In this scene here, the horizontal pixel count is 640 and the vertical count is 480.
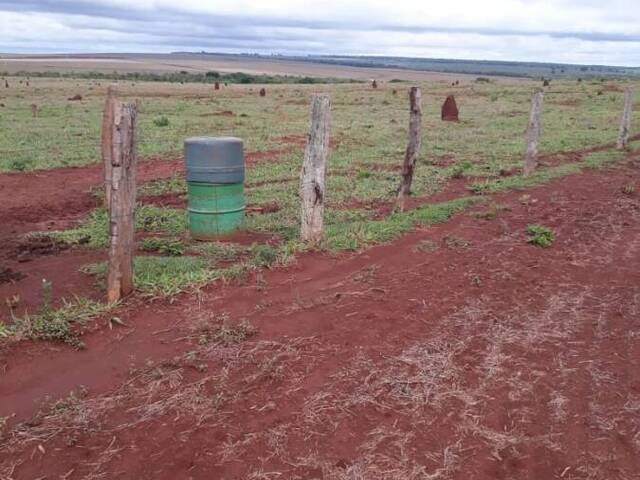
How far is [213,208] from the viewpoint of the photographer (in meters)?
7.24

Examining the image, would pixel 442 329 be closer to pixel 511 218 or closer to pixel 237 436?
pixel 237 436

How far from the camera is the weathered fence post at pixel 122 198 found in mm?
4953

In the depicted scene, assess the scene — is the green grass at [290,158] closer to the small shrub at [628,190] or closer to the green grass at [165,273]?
the green grass at [165,273]

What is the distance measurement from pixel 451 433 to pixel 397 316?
1.54 metres

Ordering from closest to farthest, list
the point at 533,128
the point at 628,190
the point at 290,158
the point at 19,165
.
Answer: the point at 628,190 < the point at 533,128 < the point at 19,165 < the point at 290,158

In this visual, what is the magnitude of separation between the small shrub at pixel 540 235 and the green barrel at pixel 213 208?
331 centimetres

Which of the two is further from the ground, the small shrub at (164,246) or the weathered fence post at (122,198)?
the weathered fence post at (122,198)

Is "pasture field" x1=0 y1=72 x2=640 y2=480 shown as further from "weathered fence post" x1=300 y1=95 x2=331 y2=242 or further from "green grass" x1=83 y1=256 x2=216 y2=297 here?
"weathered fence post" x1=300 y1=95 x2=331 y2=242

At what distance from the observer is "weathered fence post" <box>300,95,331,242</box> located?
260 inches

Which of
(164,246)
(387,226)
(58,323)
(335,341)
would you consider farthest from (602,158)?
(58,323)

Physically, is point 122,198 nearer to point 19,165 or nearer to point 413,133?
point 413,133

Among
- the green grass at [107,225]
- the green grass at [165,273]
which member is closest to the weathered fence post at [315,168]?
the green grass at [165,273]

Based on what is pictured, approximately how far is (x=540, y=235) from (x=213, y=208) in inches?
144

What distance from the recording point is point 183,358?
13.9 feet
